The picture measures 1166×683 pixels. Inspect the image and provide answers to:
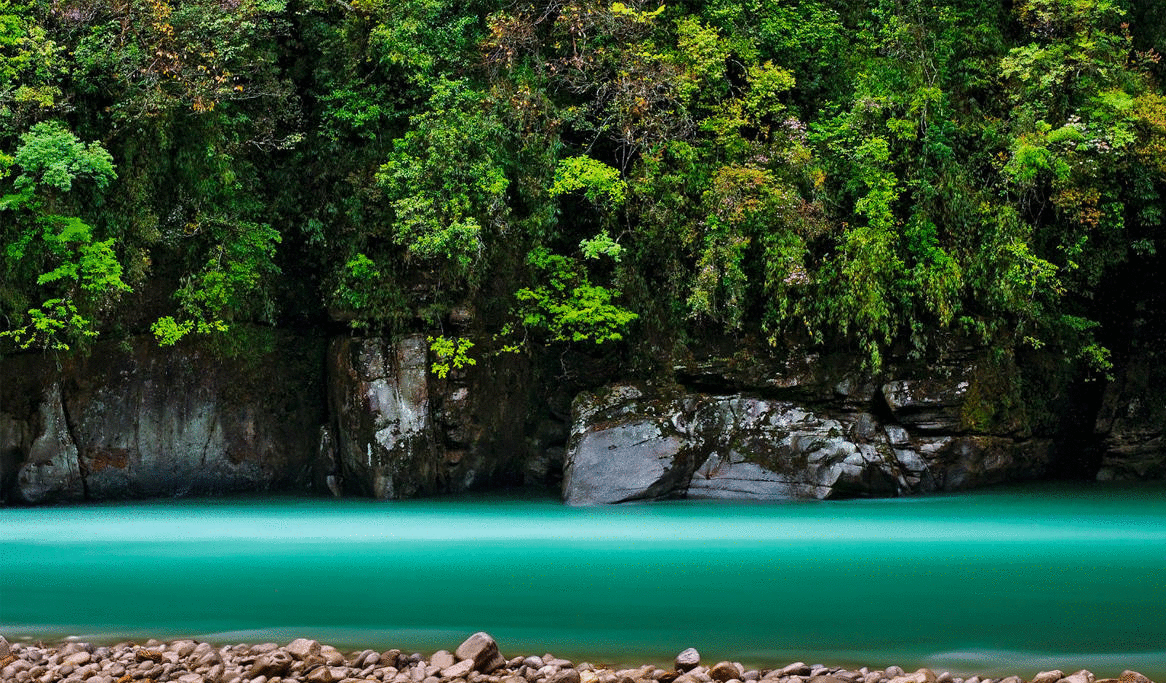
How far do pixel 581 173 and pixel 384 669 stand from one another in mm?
11021

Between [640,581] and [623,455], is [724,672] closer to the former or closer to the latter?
Answer: [640,581]

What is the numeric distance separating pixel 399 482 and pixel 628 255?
4.83 meters

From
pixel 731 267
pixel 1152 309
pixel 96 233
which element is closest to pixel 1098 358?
pixel 1152 309

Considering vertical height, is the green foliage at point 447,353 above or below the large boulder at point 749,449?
above

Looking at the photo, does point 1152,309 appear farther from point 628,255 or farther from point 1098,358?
point 628,255

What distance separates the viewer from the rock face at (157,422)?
15086mm

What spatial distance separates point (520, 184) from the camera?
15883 millimetres

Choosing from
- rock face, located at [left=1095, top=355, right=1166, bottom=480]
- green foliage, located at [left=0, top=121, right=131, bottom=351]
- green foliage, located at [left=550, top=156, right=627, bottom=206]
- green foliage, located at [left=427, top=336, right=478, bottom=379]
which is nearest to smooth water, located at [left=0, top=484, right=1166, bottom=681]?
green foliage, located at [left=427, top=336, right=478, bottom=379]

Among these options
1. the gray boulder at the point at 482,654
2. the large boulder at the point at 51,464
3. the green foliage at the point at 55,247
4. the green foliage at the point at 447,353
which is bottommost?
the gray boulder at the point at 482,654

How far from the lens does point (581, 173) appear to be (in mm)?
15461

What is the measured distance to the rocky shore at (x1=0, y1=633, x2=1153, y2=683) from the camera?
16.4ft

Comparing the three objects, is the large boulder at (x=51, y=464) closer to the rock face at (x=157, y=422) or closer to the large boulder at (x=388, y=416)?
the rock face at (x=157, y=422)

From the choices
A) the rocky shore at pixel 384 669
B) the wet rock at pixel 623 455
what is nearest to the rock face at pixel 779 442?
the wet rock at pixel 623 455

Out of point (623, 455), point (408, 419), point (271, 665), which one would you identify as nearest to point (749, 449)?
point (623, 455)
